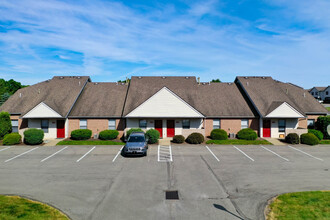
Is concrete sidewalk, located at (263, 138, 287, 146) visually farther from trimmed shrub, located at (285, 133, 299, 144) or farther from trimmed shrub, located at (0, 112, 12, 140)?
trimmed shrub, located at (0, 112, 12, 140)

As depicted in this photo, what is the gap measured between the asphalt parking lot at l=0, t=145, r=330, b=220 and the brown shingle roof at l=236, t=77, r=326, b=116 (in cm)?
863

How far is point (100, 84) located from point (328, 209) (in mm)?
30568

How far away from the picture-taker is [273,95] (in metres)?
32.0

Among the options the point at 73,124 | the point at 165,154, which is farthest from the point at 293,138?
the point at 73,124

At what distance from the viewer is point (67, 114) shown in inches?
1121

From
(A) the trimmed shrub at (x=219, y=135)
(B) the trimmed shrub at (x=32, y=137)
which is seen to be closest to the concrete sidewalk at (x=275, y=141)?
(A) the trimmed shrub at (x=219, y=135)

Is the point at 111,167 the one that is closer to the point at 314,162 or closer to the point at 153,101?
the point at 153,101

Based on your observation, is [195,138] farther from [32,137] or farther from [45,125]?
[45,125]

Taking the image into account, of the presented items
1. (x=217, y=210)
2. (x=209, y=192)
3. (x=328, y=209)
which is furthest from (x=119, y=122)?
(x=328, y=209)

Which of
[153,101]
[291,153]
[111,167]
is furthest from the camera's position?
[153,101]

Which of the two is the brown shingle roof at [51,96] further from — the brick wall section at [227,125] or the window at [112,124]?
the brick wall section at [227,125]

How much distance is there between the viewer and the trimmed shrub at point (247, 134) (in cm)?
2730

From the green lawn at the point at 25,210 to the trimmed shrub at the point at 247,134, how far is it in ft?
73.5

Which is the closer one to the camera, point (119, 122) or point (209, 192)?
point (209, 192)
